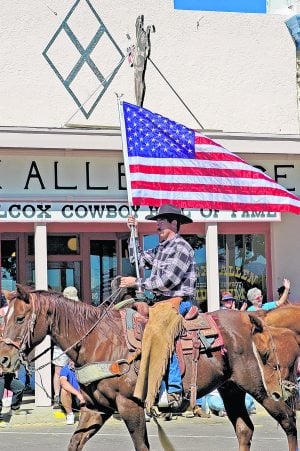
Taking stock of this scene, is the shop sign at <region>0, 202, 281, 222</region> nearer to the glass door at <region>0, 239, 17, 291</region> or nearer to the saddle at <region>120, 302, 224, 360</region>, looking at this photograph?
the glass door at <region>0, 239, 17, 291</region>

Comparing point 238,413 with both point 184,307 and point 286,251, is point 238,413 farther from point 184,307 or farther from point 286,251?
point 286,251

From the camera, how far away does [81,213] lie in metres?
17.4

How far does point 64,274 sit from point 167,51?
450 cm

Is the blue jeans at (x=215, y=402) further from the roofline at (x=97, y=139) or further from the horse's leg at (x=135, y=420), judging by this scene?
the horse's leg at (x=135, y=420)

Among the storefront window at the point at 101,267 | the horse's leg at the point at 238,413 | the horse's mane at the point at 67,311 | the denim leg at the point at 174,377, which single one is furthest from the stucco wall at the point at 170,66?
the denim leg at the point at 174,377

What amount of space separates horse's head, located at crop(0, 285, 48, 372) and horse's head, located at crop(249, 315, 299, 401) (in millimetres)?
2273

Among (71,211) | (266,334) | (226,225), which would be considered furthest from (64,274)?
(266,334)

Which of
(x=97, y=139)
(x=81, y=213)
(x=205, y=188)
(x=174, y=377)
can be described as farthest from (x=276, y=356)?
(x=97, y=139)

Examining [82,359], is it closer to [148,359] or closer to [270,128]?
[148,359]

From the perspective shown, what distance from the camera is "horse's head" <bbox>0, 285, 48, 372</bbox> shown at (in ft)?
28.4

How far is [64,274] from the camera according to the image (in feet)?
61.4

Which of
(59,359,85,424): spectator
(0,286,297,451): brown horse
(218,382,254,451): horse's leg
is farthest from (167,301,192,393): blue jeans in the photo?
(59,359,85,424): spectator

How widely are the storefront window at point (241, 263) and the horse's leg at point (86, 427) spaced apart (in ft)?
34.0

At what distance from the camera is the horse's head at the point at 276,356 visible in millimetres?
9930
